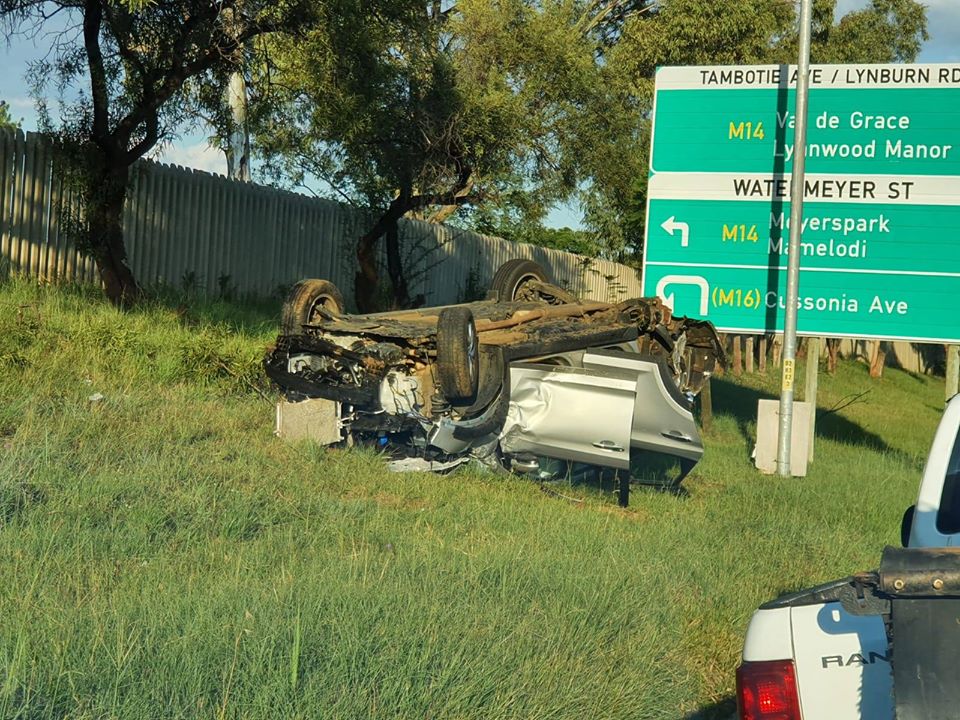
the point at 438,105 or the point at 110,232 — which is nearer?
the point at 110,232

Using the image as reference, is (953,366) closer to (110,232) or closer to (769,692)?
(110,232)

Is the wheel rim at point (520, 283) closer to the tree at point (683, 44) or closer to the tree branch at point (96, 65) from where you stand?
the tree branch at point (96, 65)

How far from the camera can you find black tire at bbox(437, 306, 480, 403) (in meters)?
9.26

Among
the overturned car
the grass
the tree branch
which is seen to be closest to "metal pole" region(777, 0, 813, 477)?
the grass

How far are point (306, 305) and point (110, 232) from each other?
16.0ft

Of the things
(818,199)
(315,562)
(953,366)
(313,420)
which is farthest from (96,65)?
(953,366)

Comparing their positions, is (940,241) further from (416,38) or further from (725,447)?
(416,38)

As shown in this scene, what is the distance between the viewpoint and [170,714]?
4.05 metres

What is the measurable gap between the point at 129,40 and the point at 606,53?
21.7 meters

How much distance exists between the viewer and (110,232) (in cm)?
1450

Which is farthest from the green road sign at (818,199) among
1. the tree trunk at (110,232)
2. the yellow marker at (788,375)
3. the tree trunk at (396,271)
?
the tree trunk at (110,232)

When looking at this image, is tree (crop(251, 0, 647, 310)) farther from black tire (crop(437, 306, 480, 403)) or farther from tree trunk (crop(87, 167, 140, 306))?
black tire (crop(437, 306, 480, 403))

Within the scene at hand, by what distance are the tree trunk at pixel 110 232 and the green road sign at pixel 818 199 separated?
6459 mm

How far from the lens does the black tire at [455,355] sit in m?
9.26
